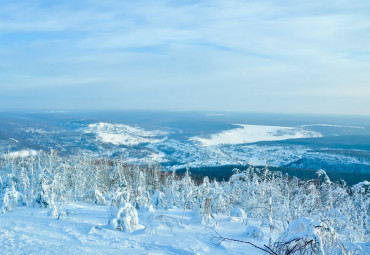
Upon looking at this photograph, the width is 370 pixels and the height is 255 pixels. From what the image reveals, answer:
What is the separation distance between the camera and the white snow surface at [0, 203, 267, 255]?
8.09 meters

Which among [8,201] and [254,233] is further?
[8,201]

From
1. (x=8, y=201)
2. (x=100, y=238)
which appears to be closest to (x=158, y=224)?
(x=100, y=238)

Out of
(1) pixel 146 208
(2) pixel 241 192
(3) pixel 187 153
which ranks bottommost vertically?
(3) pixel 187 153

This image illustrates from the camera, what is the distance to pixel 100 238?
909 cm

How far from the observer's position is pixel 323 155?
4060 inches

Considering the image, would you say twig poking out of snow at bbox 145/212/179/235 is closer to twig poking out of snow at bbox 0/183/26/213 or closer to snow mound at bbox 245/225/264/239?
snow mound at bbox 245/225/264/239

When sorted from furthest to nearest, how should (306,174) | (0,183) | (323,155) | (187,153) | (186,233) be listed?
(187,153) < (323,155) < (306,174) < (0,183) < (186,233)

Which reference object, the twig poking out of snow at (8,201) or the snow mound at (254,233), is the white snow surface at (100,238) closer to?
the snow mound at (254,233)

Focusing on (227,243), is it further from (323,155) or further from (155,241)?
(323,155)

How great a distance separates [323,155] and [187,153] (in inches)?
2135

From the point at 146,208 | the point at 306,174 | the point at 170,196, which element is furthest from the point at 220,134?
the point at 146,208

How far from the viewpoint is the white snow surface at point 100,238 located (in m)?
8.09

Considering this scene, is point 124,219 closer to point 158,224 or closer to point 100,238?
point 100,238

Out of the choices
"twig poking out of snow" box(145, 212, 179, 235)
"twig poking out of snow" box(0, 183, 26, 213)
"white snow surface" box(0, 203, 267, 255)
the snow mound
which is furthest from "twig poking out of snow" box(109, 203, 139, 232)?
"twig poking out of snow" box(0, 183, 26, 213)
